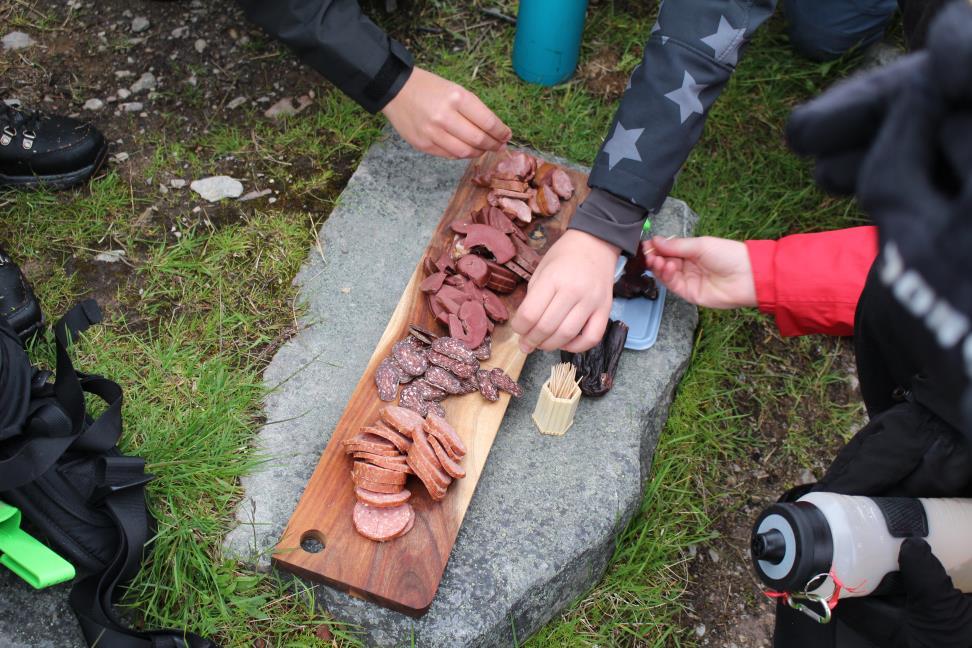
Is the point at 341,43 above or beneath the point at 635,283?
above

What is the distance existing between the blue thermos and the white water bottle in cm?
183

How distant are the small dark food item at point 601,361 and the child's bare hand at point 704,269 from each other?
0.20 metres

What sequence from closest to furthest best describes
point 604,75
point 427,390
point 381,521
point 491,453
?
point 381,521 < point 427,390 < point 491,453 < point 604,75

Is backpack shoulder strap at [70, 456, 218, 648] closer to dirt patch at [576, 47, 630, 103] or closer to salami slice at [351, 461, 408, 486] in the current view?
Result: salami slice at [351, 461, 408, 486]

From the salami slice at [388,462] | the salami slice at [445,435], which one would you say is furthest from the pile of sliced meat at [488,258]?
the salami slice at [388,462]

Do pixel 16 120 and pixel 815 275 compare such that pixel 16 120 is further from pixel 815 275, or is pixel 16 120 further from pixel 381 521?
pixel 815 275

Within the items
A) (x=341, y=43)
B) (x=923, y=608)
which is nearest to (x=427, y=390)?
(x=341, y=43)

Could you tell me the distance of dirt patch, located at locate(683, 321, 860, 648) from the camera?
2051 millimetres

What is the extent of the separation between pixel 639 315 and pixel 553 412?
46 cm

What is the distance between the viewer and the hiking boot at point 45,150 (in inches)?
92.5

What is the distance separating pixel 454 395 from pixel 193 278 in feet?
2.96

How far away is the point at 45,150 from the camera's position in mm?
2355

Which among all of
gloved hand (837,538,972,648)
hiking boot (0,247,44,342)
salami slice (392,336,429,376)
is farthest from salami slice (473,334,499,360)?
hiking boot (0,247,44,342)

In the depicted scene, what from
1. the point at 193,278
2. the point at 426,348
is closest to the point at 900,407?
the point at 426,348
